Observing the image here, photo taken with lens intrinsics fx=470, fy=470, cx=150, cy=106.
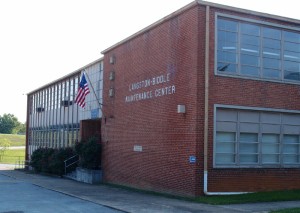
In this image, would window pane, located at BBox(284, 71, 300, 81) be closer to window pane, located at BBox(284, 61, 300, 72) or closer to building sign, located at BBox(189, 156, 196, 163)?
window pane, located at BBox(284, 61, 300, 72)

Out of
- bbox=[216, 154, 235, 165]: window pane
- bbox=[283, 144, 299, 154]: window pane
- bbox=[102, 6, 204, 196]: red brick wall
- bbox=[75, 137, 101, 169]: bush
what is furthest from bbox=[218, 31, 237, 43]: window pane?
bbox=[75, 137, 101, 169]: bush

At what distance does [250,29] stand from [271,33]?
3.72 feet

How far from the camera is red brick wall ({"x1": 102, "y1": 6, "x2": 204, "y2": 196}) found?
18297 millimetres

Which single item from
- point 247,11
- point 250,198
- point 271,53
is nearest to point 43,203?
point 250,198

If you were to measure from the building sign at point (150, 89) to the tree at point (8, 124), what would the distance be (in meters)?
148

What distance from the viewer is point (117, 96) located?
25.6 meters

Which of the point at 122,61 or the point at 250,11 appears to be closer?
the point at 250,11

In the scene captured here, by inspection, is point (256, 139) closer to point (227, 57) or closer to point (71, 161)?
point (227, 57)

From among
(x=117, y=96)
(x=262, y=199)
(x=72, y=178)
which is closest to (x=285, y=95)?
(x=262, y=199)

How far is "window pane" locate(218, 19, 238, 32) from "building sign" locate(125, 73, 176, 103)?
3.12 m

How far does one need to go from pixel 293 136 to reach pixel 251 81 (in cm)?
327

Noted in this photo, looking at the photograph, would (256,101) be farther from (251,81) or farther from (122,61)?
(122,61)

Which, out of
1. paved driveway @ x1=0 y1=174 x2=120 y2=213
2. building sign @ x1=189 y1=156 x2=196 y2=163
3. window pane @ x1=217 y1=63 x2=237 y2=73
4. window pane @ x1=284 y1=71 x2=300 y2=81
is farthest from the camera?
window pane @ x1=284 y1=71 x2=300 y2=81

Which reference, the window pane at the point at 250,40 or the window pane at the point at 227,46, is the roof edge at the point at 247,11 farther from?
the window pane at the point at 227,46
